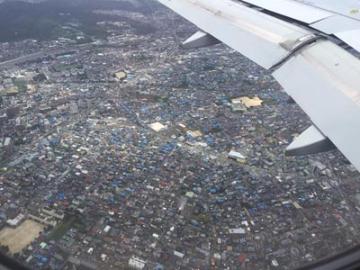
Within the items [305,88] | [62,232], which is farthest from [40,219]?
[305,88]

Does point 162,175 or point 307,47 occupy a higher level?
point 307,47

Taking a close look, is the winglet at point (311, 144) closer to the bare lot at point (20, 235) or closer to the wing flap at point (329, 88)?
the wing flap at point (329, 88)

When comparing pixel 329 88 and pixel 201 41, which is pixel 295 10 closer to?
pixel 201 41

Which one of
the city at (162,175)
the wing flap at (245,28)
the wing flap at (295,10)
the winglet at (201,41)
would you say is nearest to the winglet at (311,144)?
the city at (162,175)

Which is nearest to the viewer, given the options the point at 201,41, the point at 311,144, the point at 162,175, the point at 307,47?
the point at 311,144

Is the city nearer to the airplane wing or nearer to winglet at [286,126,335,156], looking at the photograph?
the airplane wing

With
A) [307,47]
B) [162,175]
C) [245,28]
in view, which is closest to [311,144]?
[307,47]

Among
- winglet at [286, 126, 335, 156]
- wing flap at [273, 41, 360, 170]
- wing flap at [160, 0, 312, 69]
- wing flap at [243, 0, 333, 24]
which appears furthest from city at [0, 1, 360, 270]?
wing flap at [243, 0, 333, 24]

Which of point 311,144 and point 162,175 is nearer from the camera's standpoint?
point 311,144
